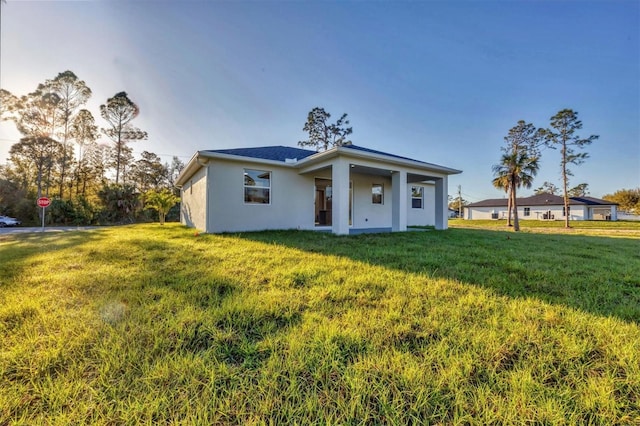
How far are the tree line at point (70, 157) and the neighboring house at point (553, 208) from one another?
4280 centimetres

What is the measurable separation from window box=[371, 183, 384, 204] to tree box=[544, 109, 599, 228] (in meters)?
21.3

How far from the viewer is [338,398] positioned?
139 centimetres

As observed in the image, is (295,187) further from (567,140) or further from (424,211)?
(567,140)

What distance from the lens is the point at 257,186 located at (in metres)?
8.86

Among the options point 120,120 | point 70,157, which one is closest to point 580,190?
point 120,120

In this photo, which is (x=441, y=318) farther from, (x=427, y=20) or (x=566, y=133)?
(x=566, y=133)

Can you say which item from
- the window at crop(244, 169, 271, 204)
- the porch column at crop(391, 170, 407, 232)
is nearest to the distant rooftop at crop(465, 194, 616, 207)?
the porch column at crop(391, 170, 407, 232)

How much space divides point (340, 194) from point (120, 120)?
90.5ft

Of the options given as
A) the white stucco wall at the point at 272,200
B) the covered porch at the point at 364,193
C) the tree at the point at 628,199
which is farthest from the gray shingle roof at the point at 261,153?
the tree at the point at 628,199

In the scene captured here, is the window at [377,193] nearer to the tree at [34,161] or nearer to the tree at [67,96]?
the tree at [67,96]

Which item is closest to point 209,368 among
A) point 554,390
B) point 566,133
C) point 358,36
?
point 554,390

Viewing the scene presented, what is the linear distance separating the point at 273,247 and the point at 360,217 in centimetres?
617

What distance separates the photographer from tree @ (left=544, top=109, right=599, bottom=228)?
2130 centimetres

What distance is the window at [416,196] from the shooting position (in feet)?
45.5
